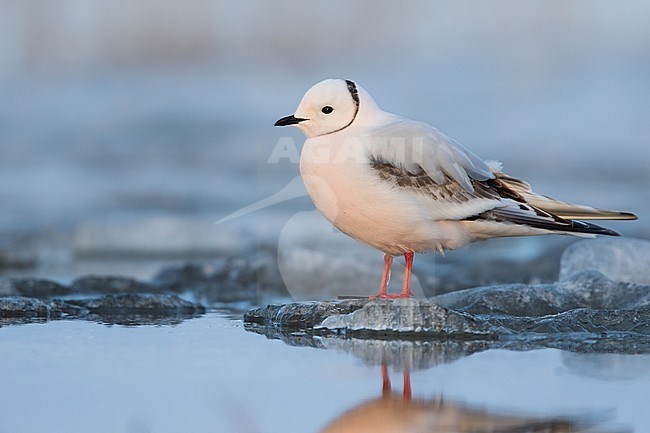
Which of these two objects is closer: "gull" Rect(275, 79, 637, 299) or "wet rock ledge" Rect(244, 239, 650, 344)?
"wet rock ledge" Rect(244, 239, 650, 344)

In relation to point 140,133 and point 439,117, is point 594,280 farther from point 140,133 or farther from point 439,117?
point 140,133

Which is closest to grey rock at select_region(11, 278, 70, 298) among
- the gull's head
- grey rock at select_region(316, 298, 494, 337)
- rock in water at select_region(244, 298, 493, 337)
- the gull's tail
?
rock in water at select_region(244, 298, 493, 337)

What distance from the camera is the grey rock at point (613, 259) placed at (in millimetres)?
5672

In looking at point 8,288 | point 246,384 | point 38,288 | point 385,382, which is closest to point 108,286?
point 38,288

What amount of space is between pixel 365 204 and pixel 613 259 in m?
1.87

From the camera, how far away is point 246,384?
11.1 feet

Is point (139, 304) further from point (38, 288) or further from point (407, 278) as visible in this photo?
point (407, 278)

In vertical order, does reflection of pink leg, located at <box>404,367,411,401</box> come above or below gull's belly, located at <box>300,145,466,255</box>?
below

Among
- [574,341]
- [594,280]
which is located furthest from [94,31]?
[574,341]

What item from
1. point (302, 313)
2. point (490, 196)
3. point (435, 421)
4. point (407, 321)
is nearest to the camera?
point (435, 421)

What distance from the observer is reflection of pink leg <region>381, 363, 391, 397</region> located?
327cm

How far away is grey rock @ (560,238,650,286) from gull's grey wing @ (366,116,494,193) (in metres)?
1.24

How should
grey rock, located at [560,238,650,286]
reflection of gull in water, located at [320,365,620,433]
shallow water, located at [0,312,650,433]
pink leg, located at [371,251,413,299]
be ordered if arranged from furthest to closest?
1. grey rock, located at [560,238,650,286]
2. pink leg, located at [371,251,413,299]
3. shallow water, located at [0,312,650,433]
4. reflection of gull in water, located at [320,365,620,433]

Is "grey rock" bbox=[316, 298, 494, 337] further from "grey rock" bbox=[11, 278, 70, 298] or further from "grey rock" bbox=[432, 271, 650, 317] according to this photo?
"grey rock" bbox=[11, 278, 70, 298]
